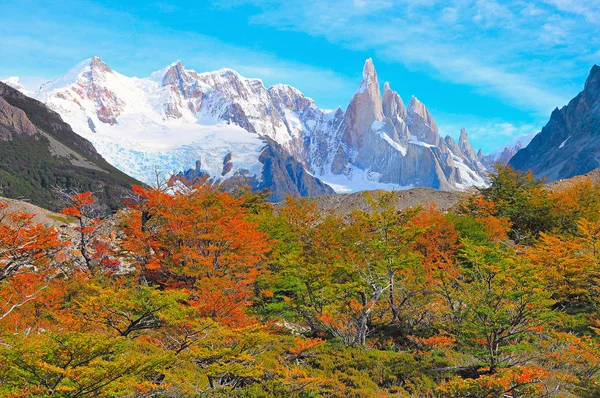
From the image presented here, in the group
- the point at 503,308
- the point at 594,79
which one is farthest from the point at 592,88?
the point at 503,308

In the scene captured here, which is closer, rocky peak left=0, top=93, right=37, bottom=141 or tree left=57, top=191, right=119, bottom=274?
tree left=57, top=191, right=119, bottom=274

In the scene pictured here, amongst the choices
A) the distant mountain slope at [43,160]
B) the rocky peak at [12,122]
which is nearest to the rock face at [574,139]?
the distant mountain slope at [43,160]

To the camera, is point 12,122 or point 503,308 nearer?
point 503,308

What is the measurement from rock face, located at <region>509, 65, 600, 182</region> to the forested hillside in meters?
163

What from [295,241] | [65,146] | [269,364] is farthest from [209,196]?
[65,146]

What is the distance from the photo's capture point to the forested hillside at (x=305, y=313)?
297 inches

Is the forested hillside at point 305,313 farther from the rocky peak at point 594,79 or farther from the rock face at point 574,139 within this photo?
the rocky peak at point 594,79

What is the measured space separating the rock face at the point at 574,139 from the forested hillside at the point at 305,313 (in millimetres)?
163032

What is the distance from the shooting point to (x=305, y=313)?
14.7m

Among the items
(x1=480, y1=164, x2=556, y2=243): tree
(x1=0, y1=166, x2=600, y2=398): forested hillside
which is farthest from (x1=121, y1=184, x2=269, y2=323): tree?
(x1=480, y1=164, x2=556, y2=243): tree

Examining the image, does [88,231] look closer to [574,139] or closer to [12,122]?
[12,122]

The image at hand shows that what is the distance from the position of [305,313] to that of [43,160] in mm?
145361

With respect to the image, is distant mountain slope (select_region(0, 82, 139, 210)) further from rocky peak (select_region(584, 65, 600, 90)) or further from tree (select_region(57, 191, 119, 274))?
rocky peak (select_region(584, 65, 600, 90))

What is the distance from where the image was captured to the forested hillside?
7547 millimetres
